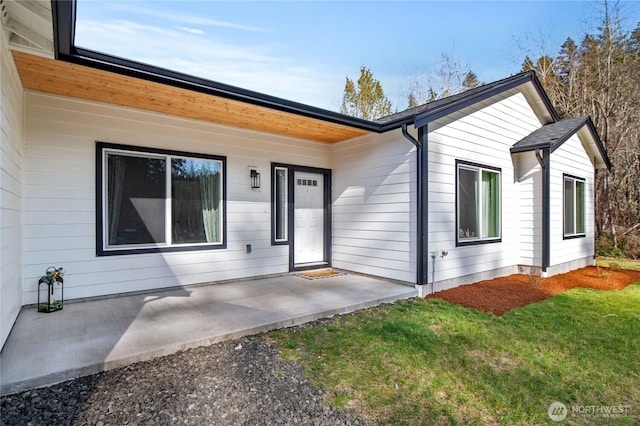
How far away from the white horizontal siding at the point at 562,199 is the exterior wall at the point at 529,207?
1.26ft

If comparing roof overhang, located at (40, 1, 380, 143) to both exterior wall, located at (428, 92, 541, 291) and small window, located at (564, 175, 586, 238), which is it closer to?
exterior wall, located at (428, 92, 541, 291)

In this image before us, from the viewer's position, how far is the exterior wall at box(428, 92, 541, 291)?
17.6ft

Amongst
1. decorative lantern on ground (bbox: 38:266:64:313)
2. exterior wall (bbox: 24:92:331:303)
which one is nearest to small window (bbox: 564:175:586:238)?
exterior wall (bbox: 24:92:331:303)

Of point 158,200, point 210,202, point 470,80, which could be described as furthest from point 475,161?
point 470,80

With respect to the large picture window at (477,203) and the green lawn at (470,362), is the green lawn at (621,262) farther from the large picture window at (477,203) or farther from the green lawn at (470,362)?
the green lawn at (470,362)

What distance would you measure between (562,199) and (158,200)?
8.15m

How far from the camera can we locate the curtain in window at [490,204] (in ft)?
20.8

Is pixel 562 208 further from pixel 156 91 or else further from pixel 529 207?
pixel 156 91

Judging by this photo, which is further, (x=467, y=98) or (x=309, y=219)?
(x=309, y=219)

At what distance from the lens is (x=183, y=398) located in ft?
7.32

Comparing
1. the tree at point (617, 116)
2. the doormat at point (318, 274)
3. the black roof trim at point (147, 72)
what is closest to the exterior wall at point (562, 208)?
the tree at point (617, 116)

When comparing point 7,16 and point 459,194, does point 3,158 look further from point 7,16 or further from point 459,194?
point 459,194

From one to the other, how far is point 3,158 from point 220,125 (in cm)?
308

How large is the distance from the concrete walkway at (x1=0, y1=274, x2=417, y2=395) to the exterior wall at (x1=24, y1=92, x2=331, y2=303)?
0.92ft
